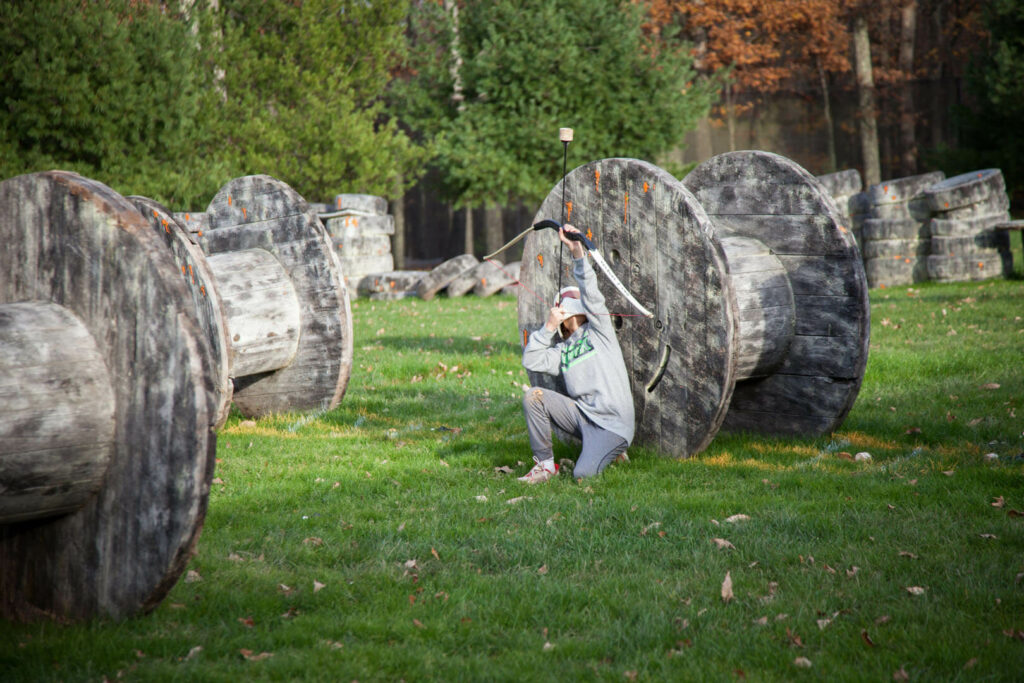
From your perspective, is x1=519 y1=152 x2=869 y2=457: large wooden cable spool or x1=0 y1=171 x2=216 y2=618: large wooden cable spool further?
x1=519 y1=152 x2=869 y2=457: large wooden cable spool

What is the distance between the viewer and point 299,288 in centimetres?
753

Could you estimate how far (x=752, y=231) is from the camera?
6695 millimetres

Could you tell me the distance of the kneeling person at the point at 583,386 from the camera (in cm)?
583

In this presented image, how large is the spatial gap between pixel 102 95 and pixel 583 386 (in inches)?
519

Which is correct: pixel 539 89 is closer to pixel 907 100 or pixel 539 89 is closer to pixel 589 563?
Answer: pixel 907 100

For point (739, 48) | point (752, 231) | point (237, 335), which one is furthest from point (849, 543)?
point (739, 48)

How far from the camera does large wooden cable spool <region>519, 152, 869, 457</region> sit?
5.76m

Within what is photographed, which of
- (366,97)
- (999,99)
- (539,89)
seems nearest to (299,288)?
(539,89)

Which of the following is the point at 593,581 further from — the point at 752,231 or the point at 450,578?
the point at 752,231

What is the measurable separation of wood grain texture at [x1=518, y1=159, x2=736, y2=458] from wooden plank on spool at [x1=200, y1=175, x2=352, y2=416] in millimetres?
2067

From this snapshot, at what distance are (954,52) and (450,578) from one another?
1410 inches

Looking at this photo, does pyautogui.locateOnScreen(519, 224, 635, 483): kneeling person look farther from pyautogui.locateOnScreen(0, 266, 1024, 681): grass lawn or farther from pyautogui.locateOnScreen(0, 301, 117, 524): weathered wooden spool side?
pyautogui.locateOnScreen(0, 301, 117, 524): weathered wooden spool side

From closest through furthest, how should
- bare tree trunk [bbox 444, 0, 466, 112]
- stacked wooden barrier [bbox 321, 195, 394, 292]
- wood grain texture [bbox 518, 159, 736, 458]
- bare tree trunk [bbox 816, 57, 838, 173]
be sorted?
wood grain texture [bbox 518, 159, 736, 458] < stacked wooden barrier [bbox 321, 195, 394, 292] < bare tree trunk [bbox 444, 0, 466, 112] < bare tree trunk [bbox 816, 57, 838, 173]

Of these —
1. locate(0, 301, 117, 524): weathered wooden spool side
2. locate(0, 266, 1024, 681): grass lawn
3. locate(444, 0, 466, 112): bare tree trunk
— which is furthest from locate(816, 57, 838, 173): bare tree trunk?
locate(0, 301, 117, 524): weathered wooden spool side
